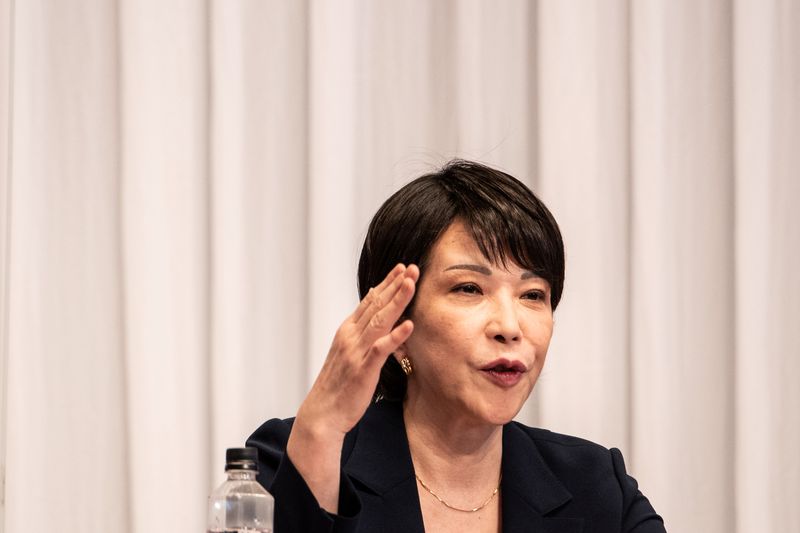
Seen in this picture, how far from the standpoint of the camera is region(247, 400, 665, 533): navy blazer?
70.5 inches

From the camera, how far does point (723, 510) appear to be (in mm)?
2387

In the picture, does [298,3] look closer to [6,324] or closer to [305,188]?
[305,188]

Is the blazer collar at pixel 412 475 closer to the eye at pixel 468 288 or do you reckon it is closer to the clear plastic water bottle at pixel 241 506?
the eye at pixel 468 288

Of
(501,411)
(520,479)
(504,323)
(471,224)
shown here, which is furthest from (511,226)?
(520,479)

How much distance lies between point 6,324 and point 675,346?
4.91ft

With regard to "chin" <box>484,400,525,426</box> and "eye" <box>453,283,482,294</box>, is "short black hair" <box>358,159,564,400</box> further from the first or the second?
"chin" <box>484,400,525,426</box>

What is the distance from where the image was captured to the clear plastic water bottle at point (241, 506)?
4.40 ft

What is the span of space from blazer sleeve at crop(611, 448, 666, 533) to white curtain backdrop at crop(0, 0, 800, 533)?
0.37 m

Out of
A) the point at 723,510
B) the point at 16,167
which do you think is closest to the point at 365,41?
the point at 16,167

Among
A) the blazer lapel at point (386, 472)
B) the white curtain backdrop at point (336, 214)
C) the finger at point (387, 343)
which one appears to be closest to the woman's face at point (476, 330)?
the blazer lapel at point (386, 472)

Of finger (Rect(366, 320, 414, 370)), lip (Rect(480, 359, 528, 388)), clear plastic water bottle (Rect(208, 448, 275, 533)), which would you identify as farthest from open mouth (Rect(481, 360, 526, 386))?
clear plastic water bottle (Rect(208, 448, 275, 533))

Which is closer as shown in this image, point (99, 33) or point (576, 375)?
point (576, 375)

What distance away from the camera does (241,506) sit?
54.9 inches

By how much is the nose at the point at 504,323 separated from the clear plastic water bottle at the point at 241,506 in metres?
0.50
